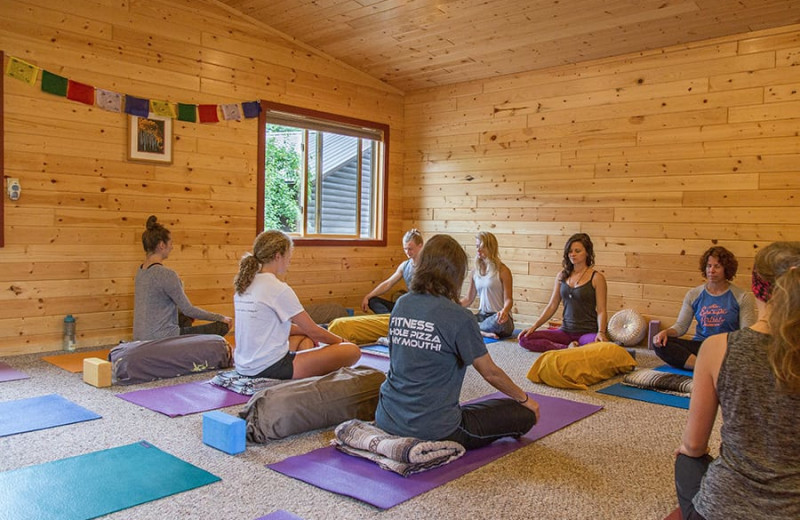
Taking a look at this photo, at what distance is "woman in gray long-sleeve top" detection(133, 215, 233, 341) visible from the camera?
13.8 feet

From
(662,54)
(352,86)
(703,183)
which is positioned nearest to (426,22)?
(352,86)

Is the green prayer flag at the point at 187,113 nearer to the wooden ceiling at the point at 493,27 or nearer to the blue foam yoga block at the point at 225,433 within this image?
the wooden ceiling at the point at 493,27

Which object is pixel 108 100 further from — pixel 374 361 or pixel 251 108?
pixel 374 361

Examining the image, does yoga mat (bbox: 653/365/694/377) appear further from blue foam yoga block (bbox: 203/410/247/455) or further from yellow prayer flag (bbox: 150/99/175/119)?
yellow prayer flag (bbox: 150/99/175/119)

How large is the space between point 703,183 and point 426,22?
274cm

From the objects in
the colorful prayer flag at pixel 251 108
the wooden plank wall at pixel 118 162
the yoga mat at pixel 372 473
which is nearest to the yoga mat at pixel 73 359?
the wooden plank wall at pixel 118 162

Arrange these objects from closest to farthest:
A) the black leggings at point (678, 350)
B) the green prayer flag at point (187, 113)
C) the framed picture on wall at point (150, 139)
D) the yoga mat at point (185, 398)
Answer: the yoga mat at point (185, 398) < the black leggings at point (678, 350) < the framed picture on wall at point (150, 139) < the green prayer flag at point (187, 113)

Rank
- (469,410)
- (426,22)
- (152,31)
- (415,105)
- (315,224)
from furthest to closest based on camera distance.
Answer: (415,105), (315,224), (426,22), (152,31), (469,410)

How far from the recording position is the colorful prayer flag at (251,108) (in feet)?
19.4

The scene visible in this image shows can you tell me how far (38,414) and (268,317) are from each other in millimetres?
1232

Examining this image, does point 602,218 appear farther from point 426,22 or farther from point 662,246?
point 426,22

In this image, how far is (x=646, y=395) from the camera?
3.88 meters

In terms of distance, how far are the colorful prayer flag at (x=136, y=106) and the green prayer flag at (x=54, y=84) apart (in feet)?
1.52

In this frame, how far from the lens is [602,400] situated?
378cm
